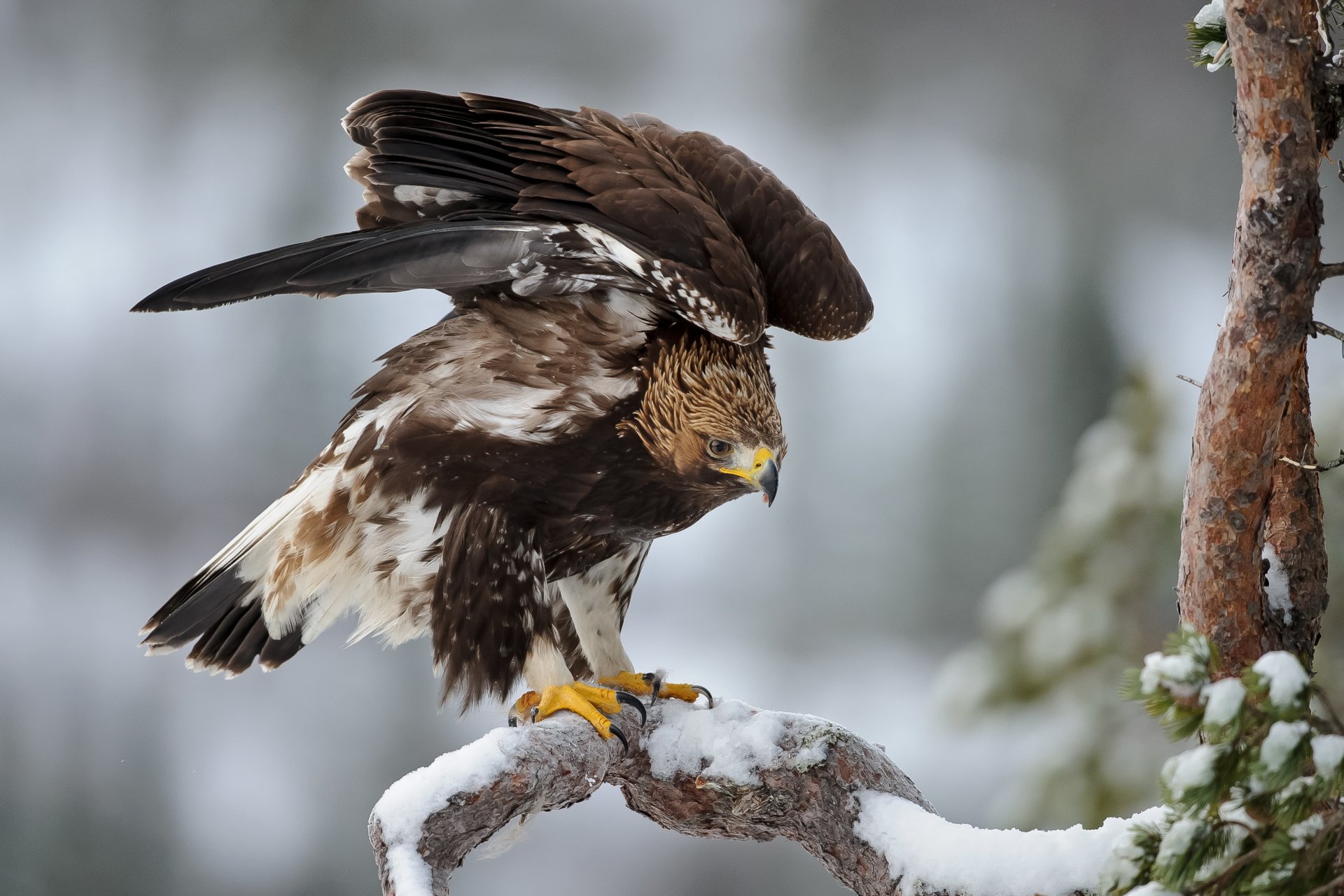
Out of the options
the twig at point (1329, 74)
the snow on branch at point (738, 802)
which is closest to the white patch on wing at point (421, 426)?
the snow on branch at point (738, 802)

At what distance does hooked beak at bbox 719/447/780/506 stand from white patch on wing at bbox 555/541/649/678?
41 cm

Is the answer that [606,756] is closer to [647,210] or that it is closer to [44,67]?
[647,210]

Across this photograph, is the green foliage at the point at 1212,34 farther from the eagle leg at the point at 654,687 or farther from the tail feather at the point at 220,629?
the tail feather at the point at 220,629

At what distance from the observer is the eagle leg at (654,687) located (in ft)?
6.70

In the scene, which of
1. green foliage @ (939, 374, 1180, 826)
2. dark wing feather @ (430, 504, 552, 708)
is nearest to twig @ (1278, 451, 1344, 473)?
dark wing feather @ (430, 504, 552, 708)

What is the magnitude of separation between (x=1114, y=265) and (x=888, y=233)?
814 millimetres

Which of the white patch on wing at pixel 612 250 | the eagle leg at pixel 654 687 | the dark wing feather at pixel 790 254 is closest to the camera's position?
the white patch on wing at pixel 612 250

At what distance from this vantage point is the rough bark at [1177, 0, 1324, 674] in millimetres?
1201

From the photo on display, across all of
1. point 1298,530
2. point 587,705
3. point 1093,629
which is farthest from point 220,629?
point 1093,629

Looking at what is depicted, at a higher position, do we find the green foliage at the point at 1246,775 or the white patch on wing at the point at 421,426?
the white patch on wing at the point at 421,426

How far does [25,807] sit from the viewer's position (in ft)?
14.2

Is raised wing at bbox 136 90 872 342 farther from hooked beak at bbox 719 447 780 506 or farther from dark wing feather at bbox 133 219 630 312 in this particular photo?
hooked beak at bbox 719 447 780 506

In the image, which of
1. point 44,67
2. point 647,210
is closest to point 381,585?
point 647,210

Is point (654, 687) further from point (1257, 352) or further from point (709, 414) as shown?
point (1257, 352)
